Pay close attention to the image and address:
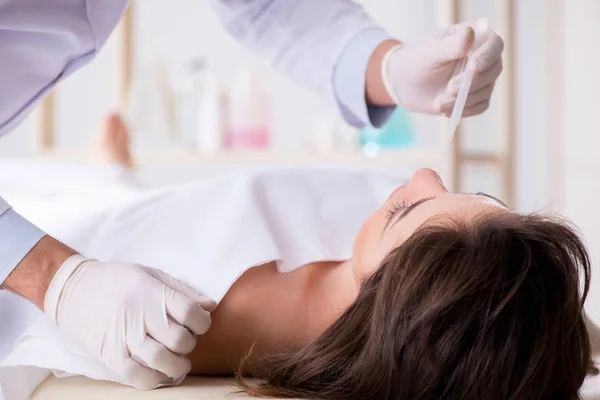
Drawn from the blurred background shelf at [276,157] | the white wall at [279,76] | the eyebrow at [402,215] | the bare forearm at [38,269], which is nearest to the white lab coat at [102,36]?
the bare forearm at [38,269]

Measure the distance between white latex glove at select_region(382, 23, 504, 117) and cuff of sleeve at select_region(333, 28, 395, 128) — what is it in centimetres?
5

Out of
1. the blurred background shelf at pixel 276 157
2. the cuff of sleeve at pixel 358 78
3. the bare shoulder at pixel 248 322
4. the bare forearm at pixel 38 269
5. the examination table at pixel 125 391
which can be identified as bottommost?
the examination table at pixel 125 391

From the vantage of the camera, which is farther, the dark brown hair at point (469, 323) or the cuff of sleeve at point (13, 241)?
the cuff of sleeve at point (13, 241)

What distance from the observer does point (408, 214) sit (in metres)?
0.91

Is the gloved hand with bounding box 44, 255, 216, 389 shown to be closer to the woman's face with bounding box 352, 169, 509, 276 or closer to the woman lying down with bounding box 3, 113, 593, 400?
the woman lying down with bounding box 3, 113, 593, 400

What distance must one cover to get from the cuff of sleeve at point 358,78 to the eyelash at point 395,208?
15.2 inches

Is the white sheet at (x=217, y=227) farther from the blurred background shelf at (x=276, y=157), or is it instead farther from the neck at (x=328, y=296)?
the blurred background shelf at (x=276, y=157)

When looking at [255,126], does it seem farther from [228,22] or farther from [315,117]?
[228,22]

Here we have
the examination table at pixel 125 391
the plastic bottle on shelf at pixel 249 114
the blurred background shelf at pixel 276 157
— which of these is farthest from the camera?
the plastic bottle on shelf at pixel 249 114

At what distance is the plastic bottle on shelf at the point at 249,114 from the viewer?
2486 millimetres

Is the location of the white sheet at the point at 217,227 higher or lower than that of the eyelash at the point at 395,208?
lower

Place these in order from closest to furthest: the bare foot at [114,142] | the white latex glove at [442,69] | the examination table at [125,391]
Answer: the examination table at [125,391] → the white latex glove at [442,69] → the bare foot at [114,142]

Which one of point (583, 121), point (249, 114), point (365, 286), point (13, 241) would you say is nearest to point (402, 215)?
point (365, 286)

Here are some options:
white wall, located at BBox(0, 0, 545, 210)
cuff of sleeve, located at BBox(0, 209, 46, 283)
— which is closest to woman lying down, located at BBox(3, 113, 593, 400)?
cuff of sleeve, located at BBox(0, 209, 46, 283)
